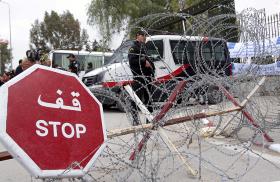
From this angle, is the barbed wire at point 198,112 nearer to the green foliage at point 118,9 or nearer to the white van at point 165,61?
the white van at point 165,61

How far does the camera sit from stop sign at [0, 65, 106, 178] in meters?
2.79

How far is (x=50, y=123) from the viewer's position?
9.77ft

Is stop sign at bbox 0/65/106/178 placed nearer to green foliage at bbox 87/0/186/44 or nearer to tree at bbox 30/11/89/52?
green foliage at bbox 87/0/186/44

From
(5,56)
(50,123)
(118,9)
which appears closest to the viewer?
(50,123)

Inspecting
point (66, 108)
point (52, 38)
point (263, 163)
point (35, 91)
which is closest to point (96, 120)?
point (66, 108)

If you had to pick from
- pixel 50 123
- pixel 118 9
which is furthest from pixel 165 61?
pixel 118 9

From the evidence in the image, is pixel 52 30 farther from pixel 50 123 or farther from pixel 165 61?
pixel 50 123

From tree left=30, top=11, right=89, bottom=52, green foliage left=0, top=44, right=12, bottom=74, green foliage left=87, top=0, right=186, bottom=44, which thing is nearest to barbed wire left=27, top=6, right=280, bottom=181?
green foliage left=87, top=0, right=186, bottom=44

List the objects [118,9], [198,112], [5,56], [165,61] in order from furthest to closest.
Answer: [5,56]
[118,9]
[165,61]
[198,112]

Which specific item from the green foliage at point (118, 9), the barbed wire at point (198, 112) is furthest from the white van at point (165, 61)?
the green foliage at point (118, 9)

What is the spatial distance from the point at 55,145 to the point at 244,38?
3489 mm

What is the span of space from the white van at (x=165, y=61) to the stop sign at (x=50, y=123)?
4.19 ft

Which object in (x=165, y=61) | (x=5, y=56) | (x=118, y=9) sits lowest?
(x=165, y=61)

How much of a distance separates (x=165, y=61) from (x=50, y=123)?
7.99m
